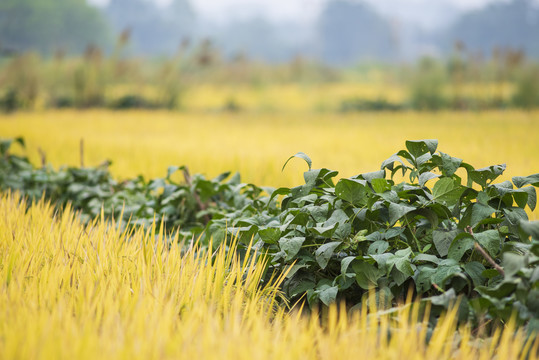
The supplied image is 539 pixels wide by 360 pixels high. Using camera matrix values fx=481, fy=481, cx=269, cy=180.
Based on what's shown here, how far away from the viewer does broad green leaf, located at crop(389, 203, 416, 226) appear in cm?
119

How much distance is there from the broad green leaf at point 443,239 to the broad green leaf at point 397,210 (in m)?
0.11

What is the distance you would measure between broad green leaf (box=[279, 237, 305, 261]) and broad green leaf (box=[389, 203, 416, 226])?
234 mm

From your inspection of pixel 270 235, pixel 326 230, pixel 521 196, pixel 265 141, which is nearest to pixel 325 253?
pixel 326 230

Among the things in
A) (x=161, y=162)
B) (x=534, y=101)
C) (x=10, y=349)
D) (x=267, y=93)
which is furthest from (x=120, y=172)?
(x=267, y=93)

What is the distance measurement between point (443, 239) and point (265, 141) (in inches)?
154

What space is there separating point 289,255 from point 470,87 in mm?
10186

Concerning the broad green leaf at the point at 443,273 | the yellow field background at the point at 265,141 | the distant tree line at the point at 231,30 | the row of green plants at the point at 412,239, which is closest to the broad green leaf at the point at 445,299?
the row of green plants at the point at 412,239

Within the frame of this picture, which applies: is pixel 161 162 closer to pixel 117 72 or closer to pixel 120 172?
pixel 120 172

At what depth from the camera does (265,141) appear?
5.07m

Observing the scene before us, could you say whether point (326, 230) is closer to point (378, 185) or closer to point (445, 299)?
point (378, 185)

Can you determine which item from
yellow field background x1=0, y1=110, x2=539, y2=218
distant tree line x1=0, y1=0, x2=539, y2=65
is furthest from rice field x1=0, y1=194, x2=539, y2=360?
distant tree line x1=0, y1=0, x2=539, y2=65

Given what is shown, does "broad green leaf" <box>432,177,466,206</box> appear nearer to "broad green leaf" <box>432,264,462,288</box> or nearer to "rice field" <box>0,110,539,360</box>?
"broad green leaf" <box>432,264,462,288</box>

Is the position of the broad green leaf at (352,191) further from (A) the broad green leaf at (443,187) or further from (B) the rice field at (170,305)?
(B) the rice field at (170,305)

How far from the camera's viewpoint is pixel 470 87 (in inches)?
404
